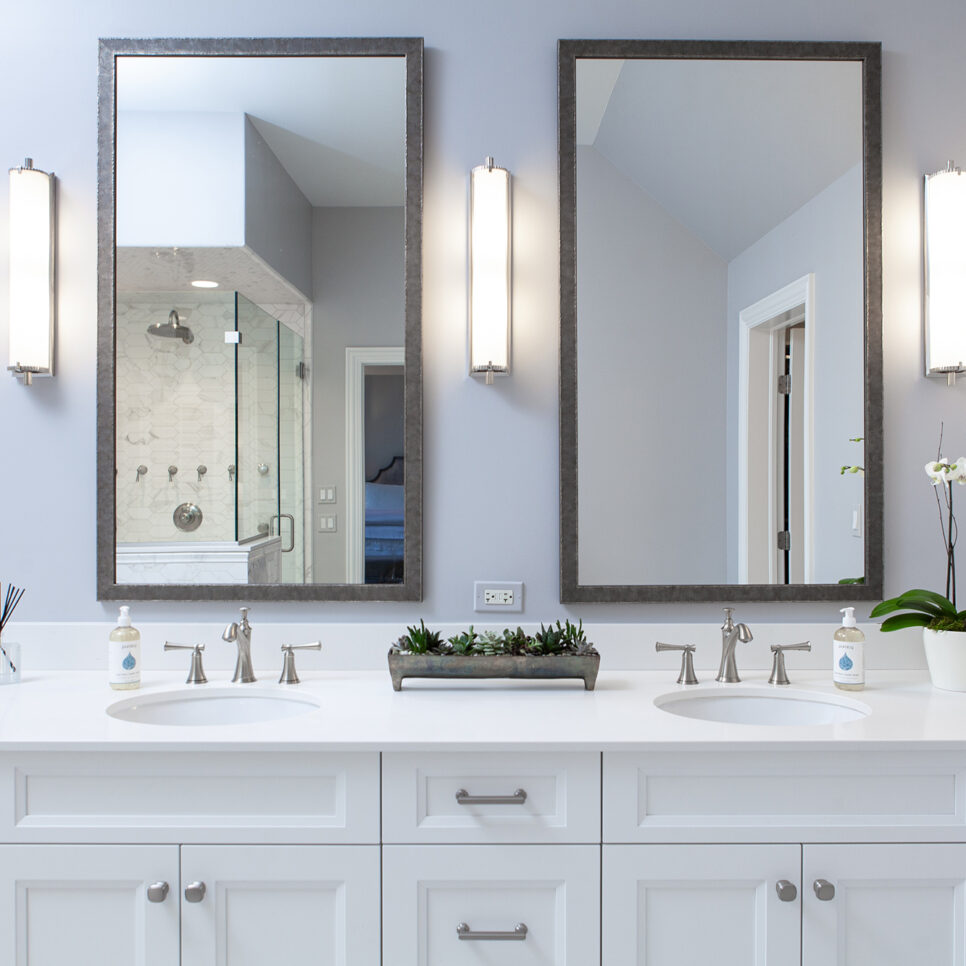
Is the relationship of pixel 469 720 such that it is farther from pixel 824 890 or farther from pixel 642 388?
pixel 642 388

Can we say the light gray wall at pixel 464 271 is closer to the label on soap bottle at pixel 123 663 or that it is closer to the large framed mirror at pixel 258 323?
the large framed mirror at pixel 258 323

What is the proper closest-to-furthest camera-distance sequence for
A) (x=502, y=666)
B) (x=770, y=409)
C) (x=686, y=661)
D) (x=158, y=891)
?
(x=158, y=891) < (x=502, y=666) < (x=686, y=661) < (x=770, y=409)

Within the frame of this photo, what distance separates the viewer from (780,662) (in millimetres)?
1753

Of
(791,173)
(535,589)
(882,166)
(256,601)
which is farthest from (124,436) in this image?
(882,166)

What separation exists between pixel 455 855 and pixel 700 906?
1.41ft

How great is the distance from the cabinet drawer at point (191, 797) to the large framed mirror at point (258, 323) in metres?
0.55

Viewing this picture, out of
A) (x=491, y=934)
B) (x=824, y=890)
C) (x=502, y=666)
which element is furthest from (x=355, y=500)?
(x=824, y=890)

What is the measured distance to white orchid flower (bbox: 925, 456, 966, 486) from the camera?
1733mm

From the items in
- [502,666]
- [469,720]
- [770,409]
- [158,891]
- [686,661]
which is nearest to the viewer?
[158,891]

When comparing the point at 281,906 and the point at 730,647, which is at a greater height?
the point at 730,647

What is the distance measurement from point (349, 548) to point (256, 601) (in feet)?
Answer: 0.84

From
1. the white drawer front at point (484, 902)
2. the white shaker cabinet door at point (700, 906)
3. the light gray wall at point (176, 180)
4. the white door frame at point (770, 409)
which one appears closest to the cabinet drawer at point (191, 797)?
the white drawer front at point (484, 902)

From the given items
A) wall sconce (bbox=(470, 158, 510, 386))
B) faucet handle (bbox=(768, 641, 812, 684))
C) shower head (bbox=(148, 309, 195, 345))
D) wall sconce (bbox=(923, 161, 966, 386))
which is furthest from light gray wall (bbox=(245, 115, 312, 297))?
wall sconce (bbox=(923, 161, 966, 386))

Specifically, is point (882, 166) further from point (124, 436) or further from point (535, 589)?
point (124, 436)
